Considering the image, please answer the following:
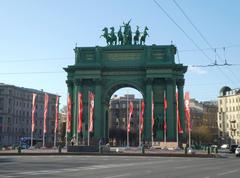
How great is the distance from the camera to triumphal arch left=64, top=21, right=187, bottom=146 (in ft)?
269

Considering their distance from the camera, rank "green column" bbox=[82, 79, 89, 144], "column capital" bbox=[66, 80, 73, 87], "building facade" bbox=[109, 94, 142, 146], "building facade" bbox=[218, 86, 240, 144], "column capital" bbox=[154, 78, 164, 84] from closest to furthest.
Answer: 1. "green column" bbox=[82, 79, 89, 144]
2. "column capital" bbox=[154, 78, 164, 84]
3. "column capital" bbox=[66, 80, 73, 87]
4. "building facade" bbox=[218, 86, 240, 144]
5. "building facade" bbox=[109, 94, 142, 146]

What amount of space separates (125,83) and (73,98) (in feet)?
34.5

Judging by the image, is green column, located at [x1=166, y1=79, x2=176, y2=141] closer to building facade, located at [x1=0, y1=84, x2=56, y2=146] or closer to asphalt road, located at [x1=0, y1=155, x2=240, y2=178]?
asphalt road, located at [x1=0, y1=155, x2=240, y2=178]

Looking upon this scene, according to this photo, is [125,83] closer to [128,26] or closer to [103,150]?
[128,26]

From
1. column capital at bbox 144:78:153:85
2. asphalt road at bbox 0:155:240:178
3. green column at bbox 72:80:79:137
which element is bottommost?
asphalt road at bbox 0:155:240:178

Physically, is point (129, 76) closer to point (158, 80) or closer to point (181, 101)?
point (158, 80)

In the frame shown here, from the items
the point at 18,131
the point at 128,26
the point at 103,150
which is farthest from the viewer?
the point at 18,131

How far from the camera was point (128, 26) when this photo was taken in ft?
284

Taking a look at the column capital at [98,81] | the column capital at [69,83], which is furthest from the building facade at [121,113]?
the column capital at [98,81]

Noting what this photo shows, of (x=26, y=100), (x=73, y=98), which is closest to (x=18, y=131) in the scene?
(x=26, y=100)

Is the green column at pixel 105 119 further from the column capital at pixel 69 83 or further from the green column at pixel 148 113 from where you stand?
the green column at pixel 148 113

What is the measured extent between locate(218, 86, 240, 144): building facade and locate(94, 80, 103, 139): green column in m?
92.2

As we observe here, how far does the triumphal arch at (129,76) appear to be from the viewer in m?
82.1

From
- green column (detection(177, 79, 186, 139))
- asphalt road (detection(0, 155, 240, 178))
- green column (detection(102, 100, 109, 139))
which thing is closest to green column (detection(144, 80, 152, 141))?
green column (detection(177, 79, 186, 139))
